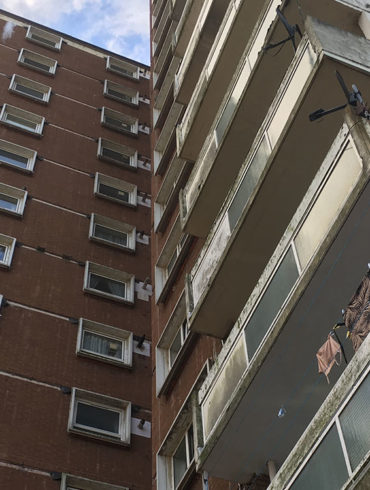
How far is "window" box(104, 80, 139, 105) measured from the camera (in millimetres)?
30188

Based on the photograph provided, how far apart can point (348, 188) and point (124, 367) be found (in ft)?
39.2

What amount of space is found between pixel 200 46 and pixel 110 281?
23.1 feet

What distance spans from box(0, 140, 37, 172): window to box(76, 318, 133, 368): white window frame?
6889mm

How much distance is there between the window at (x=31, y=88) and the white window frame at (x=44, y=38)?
12.1ft

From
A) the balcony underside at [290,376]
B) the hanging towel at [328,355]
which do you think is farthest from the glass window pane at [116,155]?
the hanging towel at [328,355]

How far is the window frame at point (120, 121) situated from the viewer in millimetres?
27609

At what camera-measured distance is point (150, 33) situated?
32938 millimetres

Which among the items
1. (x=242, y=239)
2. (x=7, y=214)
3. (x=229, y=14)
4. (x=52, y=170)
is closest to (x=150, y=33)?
(x=52, y=170)

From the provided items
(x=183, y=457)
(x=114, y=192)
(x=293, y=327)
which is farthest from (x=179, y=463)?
(x=114, y=192)

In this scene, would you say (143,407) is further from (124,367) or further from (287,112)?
(287,112)

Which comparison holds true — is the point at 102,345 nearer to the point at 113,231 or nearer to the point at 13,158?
the point at 113,231

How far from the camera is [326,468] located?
622 cm

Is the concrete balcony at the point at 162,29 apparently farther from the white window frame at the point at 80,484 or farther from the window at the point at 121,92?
the white window frame at the point at 80,484

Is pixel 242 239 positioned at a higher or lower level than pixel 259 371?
higher
